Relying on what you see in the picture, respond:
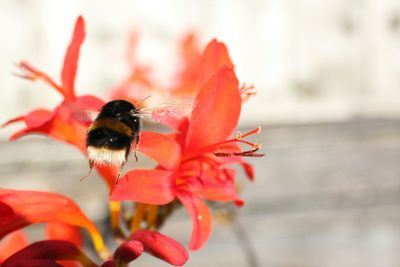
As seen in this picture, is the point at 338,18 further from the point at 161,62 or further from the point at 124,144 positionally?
the point at 124,144

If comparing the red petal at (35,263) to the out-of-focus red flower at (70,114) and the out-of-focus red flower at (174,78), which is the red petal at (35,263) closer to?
the out-of-focus red flower at (70,114)

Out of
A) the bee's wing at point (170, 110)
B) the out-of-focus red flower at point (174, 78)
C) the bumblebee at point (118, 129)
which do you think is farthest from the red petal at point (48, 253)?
the out-of-focus red flower at point (174, 78)

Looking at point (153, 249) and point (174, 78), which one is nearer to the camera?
point (153, 249)

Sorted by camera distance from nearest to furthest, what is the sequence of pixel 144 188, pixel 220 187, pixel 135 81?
pixel 144 188 < pixel 220 187 < pixel 135 81

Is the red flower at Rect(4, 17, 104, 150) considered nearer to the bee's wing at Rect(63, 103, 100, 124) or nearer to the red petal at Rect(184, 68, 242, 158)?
the bee's wing at Rect(63, 103, 100, 124)

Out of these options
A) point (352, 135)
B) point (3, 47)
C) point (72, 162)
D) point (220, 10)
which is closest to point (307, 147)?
point (352, 135)

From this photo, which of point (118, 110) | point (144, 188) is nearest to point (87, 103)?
point (118, 110)

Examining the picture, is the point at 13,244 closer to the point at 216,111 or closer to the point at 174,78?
the point at 216,111
